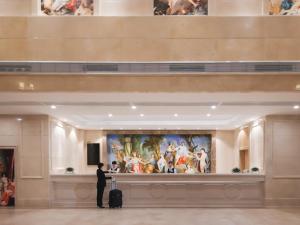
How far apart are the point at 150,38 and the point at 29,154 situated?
700 centimetres

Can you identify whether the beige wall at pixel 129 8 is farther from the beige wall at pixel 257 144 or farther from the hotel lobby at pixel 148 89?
the beige wall at pixel 257 144

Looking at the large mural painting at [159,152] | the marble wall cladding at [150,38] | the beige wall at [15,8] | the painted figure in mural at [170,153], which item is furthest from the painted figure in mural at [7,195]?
the painted figure in mural at [170,153]

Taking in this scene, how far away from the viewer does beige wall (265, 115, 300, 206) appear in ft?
48.4

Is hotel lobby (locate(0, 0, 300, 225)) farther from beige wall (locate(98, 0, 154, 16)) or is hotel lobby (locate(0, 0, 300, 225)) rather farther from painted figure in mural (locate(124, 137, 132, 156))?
painted figure in mural (locate(124, 137, 132, 156))

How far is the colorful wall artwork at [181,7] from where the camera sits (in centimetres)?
1107

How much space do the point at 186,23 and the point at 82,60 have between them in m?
2.87

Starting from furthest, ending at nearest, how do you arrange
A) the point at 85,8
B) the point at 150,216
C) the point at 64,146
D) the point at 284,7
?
1. the point at 64,146
2. the point at 150,216
3. the point at 85,8
4. the point at 284,7

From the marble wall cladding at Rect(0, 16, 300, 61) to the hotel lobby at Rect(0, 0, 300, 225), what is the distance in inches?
1.0

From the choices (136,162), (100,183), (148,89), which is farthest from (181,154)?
(148,89)

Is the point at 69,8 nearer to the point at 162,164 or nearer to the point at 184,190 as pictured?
the point at 184,190

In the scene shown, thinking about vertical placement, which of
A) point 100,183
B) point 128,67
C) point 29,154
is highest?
point 128,67

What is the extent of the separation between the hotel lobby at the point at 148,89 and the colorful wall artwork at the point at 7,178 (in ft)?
0.12

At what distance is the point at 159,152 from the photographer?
23359 millimetres

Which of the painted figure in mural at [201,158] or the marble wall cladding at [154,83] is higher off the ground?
the marble wall cladding at [154,83]
